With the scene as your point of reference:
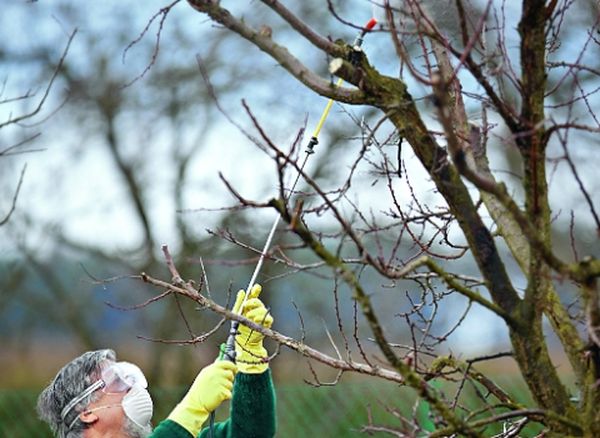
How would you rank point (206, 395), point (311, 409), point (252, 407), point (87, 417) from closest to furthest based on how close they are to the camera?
point (206, 395) < point (252, 407) < point (87, 417) < point (311, 409)

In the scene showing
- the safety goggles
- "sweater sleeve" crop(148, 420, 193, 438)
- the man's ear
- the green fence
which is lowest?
"sweater sleeve" crop(148, 420, 193, 438)

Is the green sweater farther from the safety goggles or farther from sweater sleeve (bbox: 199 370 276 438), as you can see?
the safety goggles

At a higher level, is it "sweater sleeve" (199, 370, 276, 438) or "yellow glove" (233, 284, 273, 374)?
"yellow glove" (233, 284, 273, 374)

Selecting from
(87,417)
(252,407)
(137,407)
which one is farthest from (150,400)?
(252,407)

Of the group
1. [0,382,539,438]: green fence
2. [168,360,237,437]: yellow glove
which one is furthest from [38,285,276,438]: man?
[0,382,539,438]: green fence

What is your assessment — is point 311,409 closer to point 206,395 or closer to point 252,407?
point 252,407

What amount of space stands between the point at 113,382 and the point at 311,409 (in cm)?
544

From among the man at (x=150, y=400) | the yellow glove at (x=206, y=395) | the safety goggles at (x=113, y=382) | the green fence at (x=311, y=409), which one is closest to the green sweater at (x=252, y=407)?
the man at (x=150, y=400)

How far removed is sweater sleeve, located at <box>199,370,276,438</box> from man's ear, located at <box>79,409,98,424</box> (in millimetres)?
452

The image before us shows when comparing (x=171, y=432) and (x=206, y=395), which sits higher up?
(x=206, y=395)

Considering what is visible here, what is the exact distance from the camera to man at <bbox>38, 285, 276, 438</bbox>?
3.28m

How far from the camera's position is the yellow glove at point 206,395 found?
127 inches

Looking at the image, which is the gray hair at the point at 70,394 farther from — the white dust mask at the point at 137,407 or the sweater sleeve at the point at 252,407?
the sweater sleeve at the point at 252,407

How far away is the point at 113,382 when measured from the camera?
3588 millimetres
